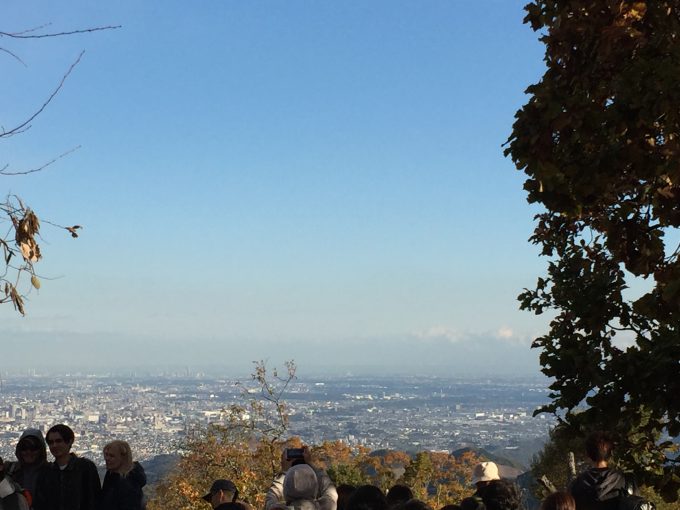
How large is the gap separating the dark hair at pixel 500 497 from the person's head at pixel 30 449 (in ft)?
13.3

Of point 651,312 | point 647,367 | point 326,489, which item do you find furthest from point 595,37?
point 326,489

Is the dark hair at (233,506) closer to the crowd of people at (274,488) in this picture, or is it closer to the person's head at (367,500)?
the crowd of people at (274,488)

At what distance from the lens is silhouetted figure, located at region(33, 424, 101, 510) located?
6.94m

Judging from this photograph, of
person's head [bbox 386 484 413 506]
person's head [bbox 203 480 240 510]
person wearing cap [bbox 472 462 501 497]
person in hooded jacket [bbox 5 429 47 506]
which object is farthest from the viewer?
person in hooded jacket [bbox 5 429 47 506]

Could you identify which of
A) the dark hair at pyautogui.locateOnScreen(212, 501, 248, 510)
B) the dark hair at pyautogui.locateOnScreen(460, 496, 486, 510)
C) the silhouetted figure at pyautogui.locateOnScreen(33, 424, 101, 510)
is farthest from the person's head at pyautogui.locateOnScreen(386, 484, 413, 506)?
the silhouetted figure at pyautogui.locateOnScreen(33, 424, 101, 510)

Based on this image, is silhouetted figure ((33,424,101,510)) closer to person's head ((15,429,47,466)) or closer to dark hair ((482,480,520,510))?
person's head ((15,429,47,466))

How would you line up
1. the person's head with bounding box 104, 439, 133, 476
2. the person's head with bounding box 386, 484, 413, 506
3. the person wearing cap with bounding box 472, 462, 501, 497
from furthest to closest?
the person's head with bounding box 104, 439, 133, 476 → the person's head with bounding box 386, 484, 413, 506 → the person wearing cap with bounding box 472, 462, 501, 497

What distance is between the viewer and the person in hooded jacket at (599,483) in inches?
237

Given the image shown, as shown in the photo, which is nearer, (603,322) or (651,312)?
(651,312)

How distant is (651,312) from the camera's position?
5078 mm

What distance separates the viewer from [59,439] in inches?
274

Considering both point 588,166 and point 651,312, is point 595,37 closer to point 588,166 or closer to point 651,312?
point 588,166

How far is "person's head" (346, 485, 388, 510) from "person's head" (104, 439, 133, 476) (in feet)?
7.32

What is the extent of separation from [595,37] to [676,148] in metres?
1.21
